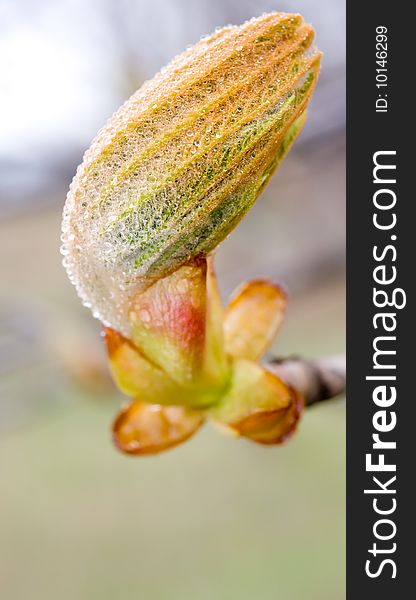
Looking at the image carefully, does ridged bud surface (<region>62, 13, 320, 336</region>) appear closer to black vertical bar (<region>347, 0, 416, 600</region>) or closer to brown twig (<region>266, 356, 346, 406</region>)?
brown twig (<region>266, 356, 346, 406</region>)

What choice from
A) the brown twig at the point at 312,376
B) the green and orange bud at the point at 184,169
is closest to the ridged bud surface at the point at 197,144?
the green and orange bud at the point at 184,169

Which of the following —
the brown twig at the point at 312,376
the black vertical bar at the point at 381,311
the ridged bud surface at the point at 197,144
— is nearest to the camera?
the ridged bud surface at the point at 197,144

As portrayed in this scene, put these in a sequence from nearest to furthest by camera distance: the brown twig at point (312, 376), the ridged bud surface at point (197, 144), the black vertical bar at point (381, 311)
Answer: the ridged bud surface at point (197, 144) → the brown twig at point (312, 376) → the black vertical bar at point (381, 311)

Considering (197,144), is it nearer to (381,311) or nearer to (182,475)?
(381,311)

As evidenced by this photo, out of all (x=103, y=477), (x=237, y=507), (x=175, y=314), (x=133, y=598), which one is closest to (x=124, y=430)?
(x=175, y=314)

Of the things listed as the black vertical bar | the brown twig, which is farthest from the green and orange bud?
the black vertical bar

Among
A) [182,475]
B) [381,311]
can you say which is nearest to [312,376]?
[381,311]

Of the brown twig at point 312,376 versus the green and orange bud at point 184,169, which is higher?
the green and orange bud at point 184,169

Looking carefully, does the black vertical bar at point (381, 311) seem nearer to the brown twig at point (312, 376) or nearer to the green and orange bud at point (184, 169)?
the brown twig at point (312, 376)
